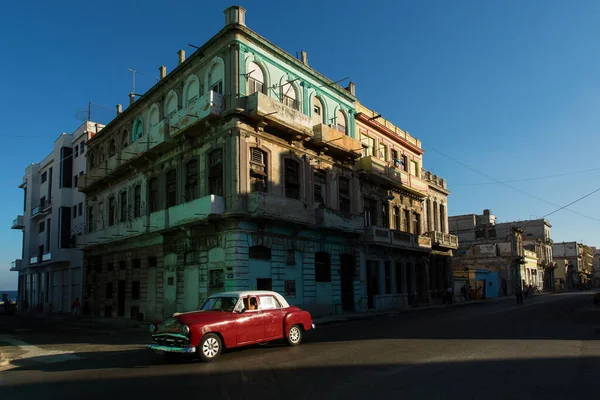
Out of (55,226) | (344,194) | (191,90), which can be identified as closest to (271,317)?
(191,90)

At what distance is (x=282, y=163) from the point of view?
22859 millimetres

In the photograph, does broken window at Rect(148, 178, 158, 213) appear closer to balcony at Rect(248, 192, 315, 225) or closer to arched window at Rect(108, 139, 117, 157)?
arched window at Rect(108, 139, 117, 157)

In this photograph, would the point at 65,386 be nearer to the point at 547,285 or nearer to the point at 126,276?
the point at 126,276

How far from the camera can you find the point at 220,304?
11.8 m

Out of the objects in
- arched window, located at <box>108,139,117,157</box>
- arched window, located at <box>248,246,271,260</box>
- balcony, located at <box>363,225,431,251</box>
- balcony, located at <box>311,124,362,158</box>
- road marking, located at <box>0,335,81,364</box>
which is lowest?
road marking, located at <box>0,335,81,364</box>

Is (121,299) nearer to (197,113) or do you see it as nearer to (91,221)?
(91,221)

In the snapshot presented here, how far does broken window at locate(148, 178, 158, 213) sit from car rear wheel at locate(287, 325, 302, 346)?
1653 cm

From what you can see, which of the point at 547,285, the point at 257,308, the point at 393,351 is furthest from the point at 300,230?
the point at 547,285

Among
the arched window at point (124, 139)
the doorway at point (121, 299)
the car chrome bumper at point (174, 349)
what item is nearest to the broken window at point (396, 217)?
the doorway at point (121, 299)

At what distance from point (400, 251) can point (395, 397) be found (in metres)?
26.6

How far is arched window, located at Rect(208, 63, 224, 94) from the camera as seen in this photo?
870 inches

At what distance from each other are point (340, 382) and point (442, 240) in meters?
32.6

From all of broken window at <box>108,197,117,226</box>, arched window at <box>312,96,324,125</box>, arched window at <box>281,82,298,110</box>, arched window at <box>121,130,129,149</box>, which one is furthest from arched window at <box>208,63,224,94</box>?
broken window at <box>108,197,117,226</box>

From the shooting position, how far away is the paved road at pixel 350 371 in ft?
23.2
